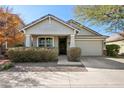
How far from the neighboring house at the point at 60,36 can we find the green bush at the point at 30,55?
9.43 ft

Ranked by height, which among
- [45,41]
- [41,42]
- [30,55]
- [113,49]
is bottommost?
[30,55]

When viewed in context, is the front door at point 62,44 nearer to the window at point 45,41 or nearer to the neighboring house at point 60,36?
the neighboring house at point 60,36

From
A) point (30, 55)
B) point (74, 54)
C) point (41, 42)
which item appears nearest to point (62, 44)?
point (41, 42)

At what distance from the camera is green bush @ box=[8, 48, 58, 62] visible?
1487 cm

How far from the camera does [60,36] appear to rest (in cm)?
2091

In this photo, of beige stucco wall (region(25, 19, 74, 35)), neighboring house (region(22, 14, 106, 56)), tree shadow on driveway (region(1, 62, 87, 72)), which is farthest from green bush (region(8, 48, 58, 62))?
beige stucco wall (region(25, 19, 74, 35))

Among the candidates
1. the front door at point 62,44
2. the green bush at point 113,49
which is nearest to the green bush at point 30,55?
the front door at point 62,44

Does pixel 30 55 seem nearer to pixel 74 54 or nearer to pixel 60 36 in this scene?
pixel 74 54

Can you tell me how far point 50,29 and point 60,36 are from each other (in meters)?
2.98

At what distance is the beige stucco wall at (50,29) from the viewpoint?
17.9 meters

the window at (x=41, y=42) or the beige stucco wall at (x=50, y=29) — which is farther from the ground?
the beige stucco wall at (x=50, y=29)
